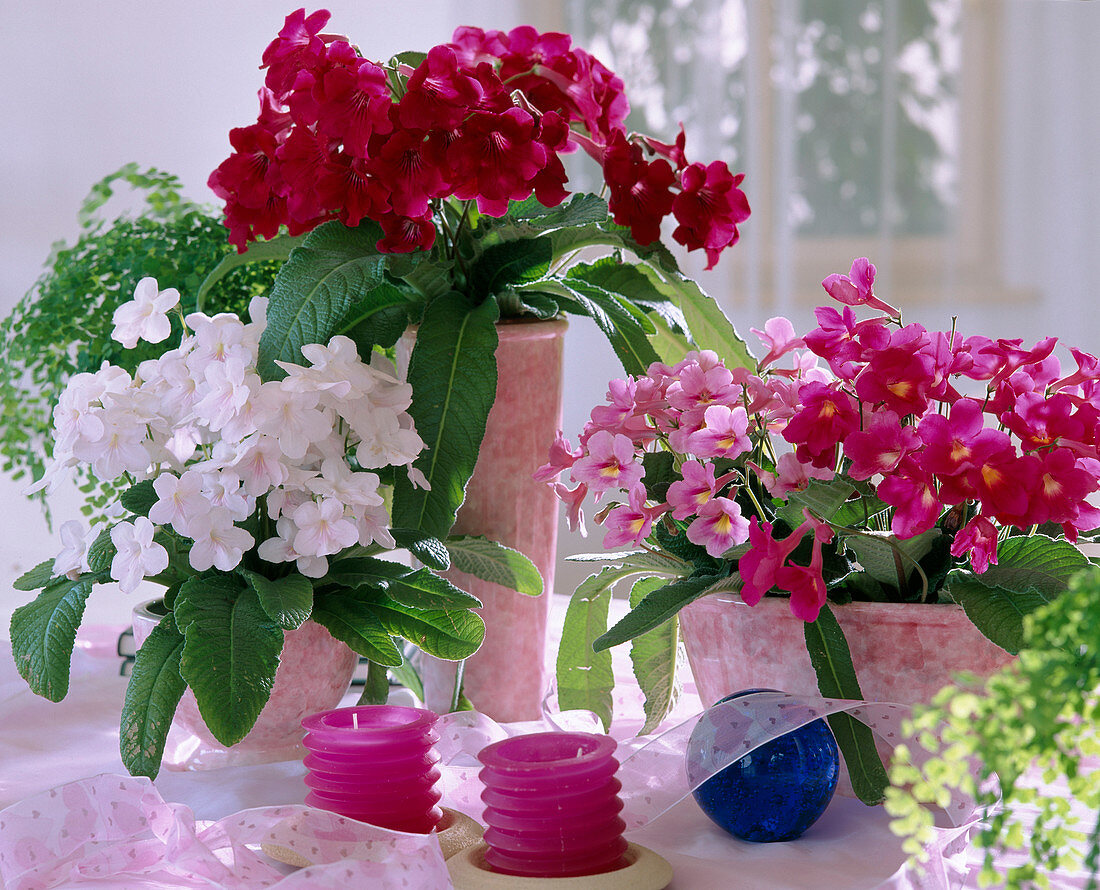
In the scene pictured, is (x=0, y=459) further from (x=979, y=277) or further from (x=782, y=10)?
(x=979, y=277)

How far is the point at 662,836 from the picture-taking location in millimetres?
640

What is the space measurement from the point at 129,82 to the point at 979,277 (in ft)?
4.99

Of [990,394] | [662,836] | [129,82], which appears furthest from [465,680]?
[129,82]

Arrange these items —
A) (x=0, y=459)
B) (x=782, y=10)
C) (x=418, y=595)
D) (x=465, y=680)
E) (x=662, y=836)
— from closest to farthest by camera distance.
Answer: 1. (x=662, y=836)
2. (x=418, y=595)
3. (x=465, y=680)
4. (x=0, y=459)
5. (x=782, y=10)

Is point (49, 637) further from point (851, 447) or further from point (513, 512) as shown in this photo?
point (851, 447)

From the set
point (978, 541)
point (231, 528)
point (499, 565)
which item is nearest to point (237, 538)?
point (231, 528)

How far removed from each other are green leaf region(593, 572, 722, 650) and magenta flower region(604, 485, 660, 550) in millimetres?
41

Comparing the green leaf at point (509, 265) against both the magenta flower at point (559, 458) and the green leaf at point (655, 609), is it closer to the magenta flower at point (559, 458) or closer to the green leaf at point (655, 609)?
the magenta flower at point (559, 458)

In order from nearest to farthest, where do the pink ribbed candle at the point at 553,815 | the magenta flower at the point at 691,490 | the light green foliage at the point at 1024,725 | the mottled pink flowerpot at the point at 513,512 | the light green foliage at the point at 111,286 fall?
the light green foliage at the point at 1024,725, the pink ribbed candle at the point at 553,815, the magenta flower at the point at 691,490, the mottled pink flowerpot at the point at 513,512, the light green foliage at the point at 111,286

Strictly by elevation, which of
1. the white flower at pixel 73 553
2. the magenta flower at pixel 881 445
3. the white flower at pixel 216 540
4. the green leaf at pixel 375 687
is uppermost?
the magenta flower at pixel 881 445

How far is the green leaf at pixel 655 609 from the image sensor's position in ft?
2.16

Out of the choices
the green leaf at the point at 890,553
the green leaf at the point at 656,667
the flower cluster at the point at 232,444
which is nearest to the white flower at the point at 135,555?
the flower cluster at the point at 232,444

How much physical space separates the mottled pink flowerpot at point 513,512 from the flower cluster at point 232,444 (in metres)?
0.11

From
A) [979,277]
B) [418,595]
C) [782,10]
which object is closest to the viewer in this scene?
[418,595]
